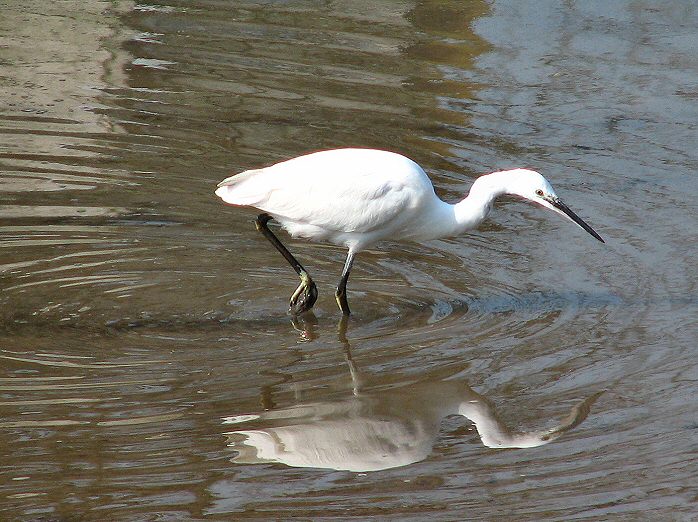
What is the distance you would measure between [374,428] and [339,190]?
5.42ft

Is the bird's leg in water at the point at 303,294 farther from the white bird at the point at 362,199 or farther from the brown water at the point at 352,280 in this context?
the brown water at the point at 352,280

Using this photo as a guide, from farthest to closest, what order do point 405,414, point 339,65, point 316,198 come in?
point 339,65 → point 316,198 → point 405,414

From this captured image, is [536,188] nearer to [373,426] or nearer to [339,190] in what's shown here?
[339,190]

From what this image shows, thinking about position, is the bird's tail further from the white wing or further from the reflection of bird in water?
the reflection of bird in water

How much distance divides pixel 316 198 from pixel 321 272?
37.0 inches

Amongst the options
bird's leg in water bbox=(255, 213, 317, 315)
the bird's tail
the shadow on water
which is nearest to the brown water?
the shadow on water

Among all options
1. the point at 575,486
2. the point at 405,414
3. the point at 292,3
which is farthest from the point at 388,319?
the point at 292,3

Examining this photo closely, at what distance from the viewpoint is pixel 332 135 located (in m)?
9.63

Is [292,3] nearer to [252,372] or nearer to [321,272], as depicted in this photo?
[321,272]

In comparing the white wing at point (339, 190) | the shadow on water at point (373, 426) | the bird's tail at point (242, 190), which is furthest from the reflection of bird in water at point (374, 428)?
the bird's tail at point (242, 190)

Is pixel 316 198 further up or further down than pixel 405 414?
further up

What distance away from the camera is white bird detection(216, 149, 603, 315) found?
6.78 m

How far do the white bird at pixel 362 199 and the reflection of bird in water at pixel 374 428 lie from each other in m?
1.10

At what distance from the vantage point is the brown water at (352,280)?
514cm
